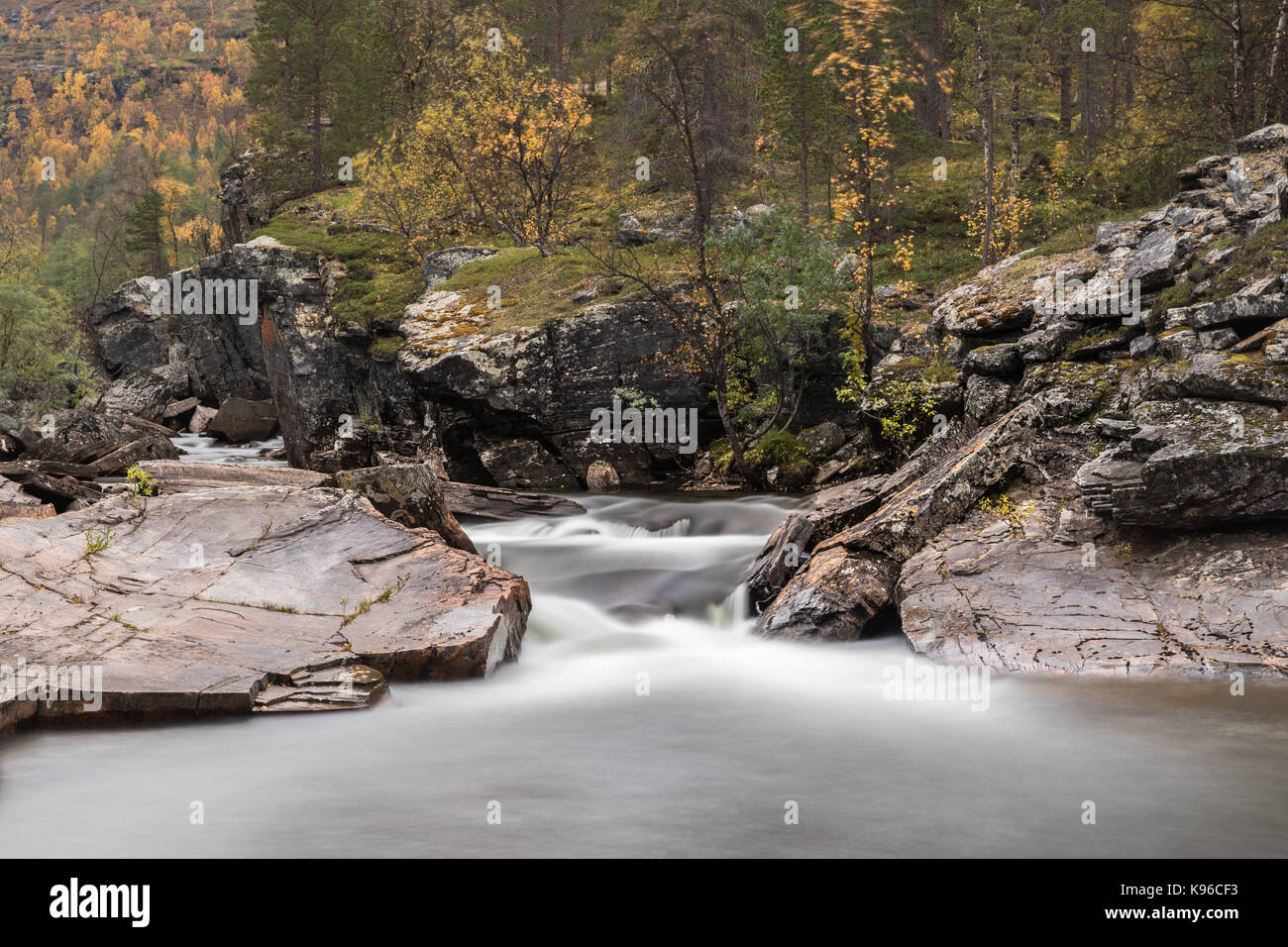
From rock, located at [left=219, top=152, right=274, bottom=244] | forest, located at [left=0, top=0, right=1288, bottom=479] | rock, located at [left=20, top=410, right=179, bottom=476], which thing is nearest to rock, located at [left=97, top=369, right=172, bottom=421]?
forest, located at [left=0, top=0, right=1288, bottom=479]

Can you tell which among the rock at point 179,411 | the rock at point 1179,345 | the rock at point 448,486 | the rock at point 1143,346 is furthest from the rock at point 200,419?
the rock at point 1179,345

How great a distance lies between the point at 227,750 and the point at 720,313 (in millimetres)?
17087

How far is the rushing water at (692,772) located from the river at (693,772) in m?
0.02

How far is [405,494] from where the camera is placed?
14859mm

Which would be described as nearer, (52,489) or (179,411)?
(52,489)

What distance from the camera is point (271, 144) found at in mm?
44219

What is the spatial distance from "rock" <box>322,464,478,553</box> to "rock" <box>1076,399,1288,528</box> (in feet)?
31.4

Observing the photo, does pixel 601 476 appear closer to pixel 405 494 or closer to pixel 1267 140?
pixel 405 494

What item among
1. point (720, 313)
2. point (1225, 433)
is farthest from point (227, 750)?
point (720, 313)

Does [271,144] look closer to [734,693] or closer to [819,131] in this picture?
[819,131]

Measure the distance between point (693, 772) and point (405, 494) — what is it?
8.01 m

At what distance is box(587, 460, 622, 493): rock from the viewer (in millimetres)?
24928

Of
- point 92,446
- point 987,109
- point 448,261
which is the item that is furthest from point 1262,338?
point 92,446

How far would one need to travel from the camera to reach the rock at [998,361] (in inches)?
625
